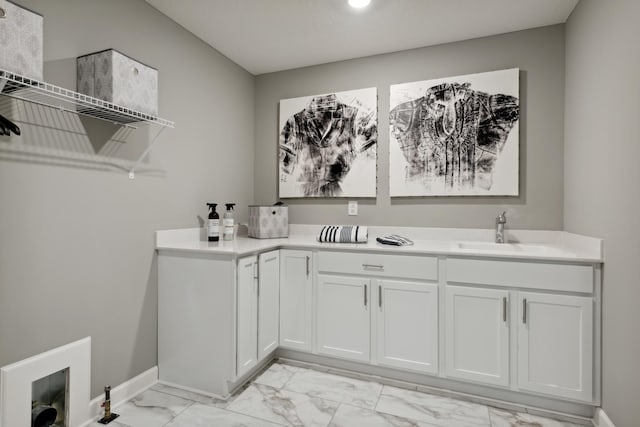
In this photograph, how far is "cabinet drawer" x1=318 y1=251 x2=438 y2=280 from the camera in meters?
2.07

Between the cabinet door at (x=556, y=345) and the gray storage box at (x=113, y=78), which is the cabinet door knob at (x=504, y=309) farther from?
the gray storage box at (x=113, y=78)

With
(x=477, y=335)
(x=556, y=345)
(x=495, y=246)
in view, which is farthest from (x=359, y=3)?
(x=556, y=345)

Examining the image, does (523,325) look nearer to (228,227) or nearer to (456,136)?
(456,136)

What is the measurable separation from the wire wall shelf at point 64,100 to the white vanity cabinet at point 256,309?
97 cm

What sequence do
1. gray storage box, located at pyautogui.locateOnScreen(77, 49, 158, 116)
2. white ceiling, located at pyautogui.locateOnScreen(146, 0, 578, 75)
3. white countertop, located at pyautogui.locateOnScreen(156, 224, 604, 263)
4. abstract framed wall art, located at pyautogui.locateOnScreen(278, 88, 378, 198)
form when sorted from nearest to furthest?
1. gray storage box, located at pyautogui.locateOnScreen(77, 49, 158, 116)
2. white countertop, located at pyautogui.locateOnScreen(156, 224, 604, 263)
3. white ceiling, located at pyautogui.locateOnScreen(146, 0, 578, 75)
4. abstract framed wall art, located at pyautogui.locateOnScreen(278, 88, 378, 198)

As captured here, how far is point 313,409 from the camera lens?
1.88m

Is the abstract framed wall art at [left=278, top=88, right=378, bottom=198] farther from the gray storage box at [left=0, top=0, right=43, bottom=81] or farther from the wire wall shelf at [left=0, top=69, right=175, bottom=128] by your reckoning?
the gray storage box at [left=0, top=0, right=43, bottom=81]

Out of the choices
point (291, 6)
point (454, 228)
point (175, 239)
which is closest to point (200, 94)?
point (291, 6)

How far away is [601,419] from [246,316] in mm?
1917

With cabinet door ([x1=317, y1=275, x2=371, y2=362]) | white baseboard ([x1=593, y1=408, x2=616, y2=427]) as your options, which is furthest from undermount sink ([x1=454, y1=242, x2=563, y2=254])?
white baseboard ([x1=593, y1=408, x2=616, y2=427])

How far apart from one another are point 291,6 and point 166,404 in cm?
247

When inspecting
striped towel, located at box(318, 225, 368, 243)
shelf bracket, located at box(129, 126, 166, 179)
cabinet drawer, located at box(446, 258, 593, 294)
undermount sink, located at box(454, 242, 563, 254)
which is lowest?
cabinet drawer, located at box(446, 258, 593, 294)

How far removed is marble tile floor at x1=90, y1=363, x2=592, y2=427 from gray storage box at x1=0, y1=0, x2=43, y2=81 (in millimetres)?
1666

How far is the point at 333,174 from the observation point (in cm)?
287
